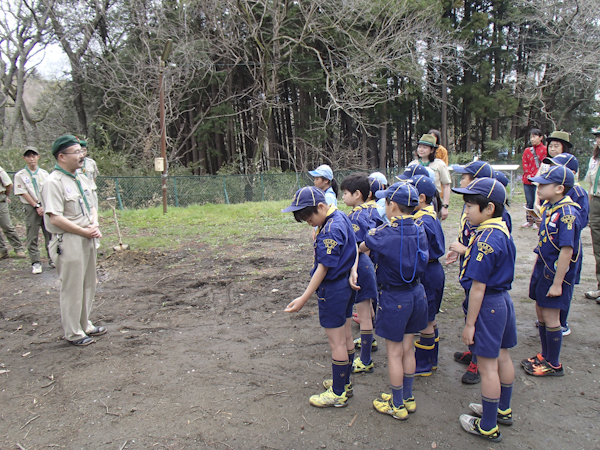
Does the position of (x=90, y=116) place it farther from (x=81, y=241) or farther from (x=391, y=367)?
(x=391, y=367)

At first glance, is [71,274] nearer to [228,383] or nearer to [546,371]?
[228,383]

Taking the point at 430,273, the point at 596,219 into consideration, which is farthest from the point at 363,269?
the point at 596,219

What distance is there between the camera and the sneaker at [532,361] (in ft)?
11.2

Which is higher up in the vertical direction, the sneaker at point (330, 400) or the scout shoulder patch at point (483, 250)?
the scout shoulder patch at point (483, 250)

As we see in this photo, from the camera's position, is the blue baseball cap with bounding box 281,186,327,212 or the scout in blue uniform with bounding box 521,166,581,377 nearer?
the blue baseball cap with bounding box 281,186,327,212

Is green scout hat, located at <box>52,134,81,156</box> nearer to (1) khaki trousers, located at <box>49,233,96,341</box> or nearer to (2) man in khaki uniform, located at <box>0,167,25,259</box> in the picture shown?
(1) khaki trousers, located at <box>49,233,96,341</box>

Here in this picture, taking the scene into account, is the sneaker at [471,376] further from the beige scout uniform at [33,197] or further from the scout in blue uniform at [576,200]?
the beige scout uniform at [33,197]

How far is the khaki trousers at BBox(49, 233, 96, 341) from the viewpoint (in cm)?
397

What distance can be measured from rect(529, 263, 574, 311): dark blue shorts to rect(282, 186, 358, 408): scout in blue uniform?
5.71ft

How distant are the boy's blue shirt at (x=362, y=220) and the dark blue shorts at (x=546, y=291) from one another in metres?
1.49

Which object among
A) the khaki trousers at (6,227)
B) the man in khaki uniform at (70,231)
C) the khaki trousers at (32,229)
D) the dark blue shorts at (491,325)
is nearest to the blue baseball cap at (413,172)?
the dark blue shorts at (491,325)

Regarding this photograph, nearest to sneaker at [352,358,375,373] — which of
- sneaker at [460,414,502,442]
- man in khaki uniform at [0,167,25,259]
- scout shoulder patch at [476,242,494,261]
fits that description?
sneaker at [460,414,502,442]

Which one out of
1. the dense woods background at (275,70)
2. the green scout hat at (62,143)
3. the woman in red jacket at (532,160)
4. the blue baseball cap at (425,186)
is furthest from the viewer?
the dense woods background at (275,70)

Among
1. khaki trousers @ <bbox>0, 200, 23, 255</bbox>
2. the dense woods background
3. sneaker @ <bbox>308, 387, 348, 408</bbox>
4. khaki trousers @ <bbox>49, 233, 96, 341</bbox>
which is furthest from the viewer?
the dense woods background
